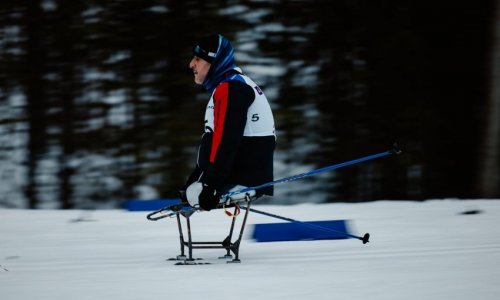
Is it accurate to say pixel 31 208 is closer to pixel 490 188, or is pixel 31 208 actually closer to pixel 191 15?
pixel 191 15

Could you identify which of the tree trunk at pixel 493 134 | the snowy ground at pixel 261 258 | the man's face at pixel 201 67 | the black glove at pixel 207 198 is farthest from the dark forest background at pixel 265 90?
the black glove at pixel 207 198

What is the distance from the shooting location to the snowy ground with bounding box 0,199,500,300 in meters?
3.96

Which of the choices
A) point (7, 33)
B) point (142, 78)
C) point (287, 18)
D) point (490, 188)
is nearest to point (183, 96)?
point (142, 78)

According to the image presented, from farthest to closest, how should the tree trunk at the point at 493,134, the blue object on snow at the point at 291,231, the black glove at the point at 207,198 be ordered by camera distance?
the tree trunk at the point at 493,134 → the blue object on snow at the point at 291,231 → the black glove at the point at 207,198

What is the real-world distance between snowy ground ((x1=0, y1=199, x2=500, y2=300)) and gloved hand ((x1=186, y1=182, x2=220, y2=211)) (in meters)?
0.39

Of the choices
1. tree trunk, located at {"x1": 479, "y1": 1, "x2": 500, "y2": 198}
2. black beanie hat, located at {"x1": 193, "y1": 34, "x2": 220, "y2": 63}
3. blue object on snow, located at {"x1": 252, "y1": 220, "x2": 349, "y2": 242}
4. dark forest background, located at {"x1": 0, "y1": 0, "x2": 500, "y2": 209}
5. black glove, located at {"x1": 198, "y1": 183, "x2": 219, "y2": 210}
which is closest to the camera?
black glove, located at {"x1": 198, "y1": 183, "x2": 219, "y2": 210}

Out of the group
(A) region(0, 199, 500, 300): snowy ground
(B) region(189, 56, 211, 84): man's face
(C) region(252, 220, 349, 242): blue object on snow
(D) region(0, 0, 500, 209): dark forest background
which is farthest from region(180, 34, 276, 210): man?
(D) region(0, 0, 500, 209): dark forest background

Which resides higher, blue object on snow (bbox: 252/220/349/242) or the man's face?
the man's face

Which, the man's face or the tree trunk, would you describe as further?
the tree trunk

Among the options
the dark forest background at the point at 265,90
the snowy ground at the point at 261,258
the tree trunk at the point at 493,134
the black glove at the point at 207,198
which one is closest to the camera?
the snowy ground at the point at 261,258

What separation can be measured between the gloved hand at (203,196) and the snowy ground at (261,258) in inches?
15.2

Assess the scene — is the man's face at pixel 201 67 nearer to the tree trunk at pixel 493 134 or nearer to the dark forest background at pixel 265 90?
the dark forest background at pixel 265 90

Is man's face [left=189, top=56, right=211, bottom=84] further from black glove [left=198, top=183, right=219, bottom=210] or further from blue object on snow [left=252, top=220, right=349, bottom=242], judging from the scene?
blue object on snow [left=252, top=220, right=349, bottom=242]

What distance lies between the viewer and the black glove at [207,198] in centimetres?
430
